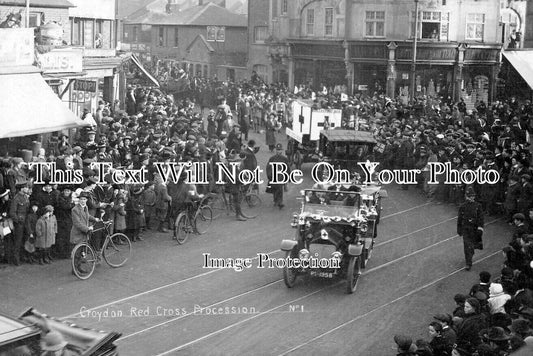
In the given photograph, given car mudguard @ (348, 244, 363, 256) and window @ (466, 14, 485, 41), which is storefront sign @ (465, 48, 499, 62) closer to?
window @ (466, 14, 485, 41)

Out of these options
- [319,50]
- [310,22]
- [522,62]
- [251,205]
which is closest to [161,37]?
[310,22]

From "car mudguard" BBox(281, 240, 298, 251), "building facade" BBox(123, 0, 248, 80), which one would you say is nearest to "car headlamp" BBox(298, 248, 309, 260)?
"car mudguard" BBox(281, 240, 298, 251)

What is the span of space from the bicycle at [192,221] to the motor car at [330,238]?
348 cm

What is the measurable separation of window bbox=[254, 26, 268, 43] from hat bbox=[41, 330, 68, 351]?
4753 cm

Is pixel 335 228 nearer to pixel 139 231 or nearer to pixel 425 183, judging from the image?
pixel 139 231

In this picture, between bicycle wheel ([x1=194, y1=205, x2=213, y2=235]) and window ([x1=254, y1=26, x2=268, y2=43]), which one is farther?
window ([x1=254, y1=26, x2=268, y2=43])

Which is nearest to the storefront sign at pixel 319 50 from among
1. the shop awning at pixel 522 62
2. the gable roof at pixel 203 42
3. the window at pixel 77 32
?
the gable roof at pixel 203 42

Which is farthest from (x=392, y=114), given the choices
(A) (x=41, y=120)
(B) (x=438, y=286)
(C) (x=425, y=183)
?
(B) (x=438, y=286)

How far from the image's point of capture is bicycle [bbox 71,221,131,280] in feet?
53.3

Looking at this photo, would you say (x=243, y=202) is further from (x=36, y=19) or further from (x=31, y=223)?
(x=36, y=19)

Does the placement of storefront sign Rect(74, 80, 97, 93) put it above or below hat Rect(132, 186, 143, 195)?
above

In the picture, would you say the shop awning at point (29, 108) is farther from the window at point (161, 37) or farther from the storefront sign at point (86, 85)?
the window at point (161, 37)

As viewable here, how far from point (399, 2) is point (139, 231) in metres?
28.5

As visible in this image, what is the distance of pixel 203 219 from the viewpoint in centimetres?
2030
